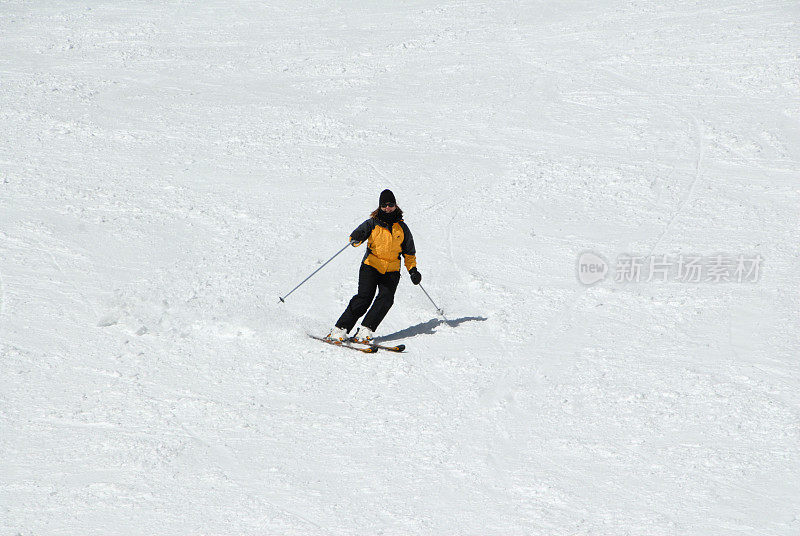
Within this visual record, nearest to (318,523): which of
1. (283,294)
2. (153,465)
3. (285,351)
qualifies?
(153,465)

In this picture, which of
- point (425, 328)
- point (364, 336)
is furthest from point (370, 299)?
point (425, 328)

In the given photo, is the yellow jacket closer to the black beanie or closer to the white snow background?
the black beanie

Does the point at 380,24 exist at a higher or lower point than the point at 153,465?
higher

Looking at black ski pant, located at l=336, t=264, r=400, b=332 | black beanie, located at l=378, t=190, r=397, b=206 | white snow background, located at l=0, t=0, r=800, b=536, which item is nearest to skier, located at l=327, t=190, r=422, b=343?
black ski pant, located at l=336, t=264, r=400, b=332

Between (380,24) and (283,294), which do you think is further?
(380,24)

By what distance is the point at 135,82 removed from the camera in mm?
17562

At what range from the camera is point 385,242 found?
28.2 feet

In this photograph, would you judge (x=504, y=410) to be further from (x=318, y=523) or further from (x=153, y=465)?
(x=153, y=465)

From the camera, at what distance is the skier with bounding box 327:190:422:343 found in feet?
28.3

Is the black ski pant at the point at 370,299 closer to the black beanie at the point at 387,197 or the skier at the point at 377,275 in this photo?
the skier at the point at 377,275

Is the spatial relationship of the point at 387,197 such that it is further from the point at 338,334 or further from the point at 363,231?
the point at 338,334

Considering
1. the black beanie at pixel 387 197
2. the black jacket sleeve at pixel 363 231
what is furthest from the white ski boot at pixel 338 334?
the black beanie at pixel 387 197

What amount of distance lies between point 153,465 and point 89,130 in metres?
10.2

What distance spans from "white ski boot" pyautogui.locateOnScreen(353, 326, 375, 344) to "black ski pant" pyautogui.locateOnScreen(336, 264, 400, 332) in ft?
0.16
